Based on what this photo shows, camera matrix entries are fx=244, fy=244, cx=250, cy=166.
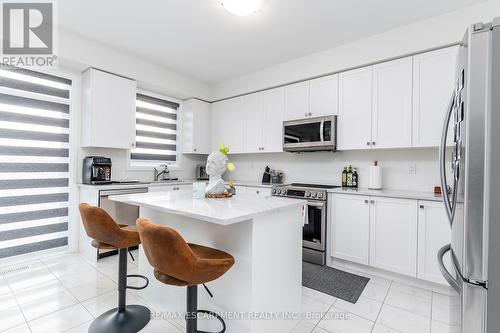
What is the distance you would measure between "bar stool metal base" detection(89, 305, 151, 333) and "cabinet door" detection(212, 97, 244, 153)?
9.80 feet

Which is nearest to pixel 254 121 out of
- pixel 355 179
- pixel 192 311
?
pixel 355 179

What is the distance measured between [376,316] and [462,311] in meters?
1.20

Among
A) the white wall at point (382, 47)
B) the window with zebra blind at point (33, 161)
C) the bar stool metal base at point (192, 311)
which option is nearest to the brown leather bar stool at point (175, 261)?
the bar stool metal base at point (192, 311)

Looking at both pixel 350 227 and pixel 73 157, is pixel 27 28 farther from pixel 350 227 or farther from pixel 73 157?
pixel 350 227

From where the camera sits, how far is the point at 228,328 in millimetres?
1629

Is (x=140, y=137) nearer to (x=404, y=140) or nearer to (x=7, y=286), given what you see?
(x=7, y=286)

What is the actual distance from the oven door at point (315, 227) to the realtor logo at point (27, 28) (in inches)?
145

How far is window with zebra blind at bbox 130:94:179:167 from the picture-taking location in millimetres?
4098

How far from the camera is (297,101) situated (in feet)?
12.2

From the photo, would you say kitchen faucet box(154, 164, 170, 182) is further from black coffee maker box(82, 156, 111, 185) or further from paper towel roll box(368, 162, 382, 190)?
paper towel roll box(368, 162, 382, 190)

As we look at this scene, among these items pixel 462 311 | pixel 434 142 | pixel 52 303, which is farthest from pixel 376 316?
pixel 52 303

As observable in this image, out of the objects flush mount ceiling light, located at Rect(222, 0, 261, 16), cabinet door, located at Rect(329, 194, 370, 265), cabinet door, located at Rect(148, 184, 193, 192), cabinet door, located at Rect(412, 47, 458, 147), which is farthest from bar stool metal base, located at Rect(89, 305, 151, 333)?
cabinet door, located at Rect(412, 47, 458, 147)

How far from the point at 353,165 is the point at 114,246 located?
3.04m

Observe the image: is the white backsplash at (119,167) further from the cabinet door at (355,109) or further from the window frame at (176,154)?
the cabinet door at (355,109)
